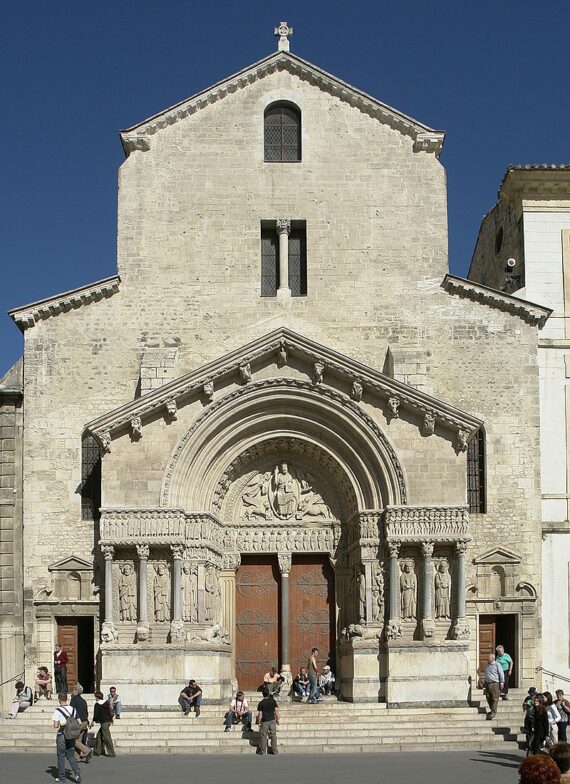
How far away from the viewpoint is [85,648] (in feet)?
94.2

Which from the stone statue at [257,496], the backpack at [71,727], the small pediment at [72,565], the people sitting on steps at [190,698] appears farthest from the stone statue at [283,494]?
the backpack at [71,727]

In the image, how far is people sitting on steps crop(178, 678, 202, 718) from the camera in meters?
25.4

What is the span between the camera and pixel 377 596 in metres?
27.2

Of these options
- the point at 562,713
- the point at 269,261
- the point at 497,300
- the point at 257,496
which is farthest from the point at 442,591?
the point at 269,261

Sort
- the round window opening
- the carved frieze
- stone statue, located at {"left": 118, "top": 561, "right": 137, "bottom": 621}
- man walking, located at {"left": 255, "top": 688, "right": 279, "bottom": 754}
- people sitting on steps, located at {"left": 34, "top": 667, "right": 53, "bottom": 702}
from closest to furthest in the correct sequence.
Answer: man walking, located at {"left": 255, "top": 688, "right": 279, "bottom": 754} → the carved frieze → stone statue, located at {"left": 118, "top": 561, "right": 137, "bottom": 621} → people sitting on steps, located at {"left": 34, "top": 667, "right": 53, "bottom": 702} → the round window opening

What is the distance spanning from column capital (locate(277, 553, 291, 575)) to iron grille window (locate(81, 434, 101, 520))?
4.44 m

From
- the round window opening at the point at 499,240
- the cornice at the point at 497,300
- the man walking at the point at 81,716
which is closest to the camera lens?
the man walking at the point at 81,716

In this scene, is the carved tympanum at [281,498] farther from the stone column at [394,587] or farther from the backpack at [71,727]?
the backpack at [71,727]

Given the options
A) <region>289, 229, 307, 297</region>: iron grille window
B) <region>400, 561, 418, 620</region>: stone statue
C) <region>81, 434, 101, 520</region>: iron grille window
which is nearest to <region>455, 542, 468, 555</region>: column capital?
<region>400, 561, 418, 620</region>: stone statue

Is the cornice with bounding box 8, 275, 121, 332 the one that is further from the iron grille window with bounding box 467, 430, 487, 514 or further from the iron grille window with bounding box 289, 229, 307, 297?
the iron grille window with bounding box 467, 430, 487, 514

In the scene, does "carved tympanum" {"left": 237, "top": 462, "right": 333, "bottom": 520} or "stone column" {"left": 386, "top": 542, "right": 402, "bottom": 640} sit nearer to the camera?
"stone column" {"left": 386, "top": 542, "right": 402, "bottom": 640}

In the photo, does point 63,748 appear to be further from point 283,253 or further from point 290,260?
point 290,260

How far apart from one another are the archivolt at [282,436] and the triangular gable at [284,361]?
435 millimetres

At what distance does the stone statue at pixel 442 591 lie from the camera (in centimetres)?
2675
